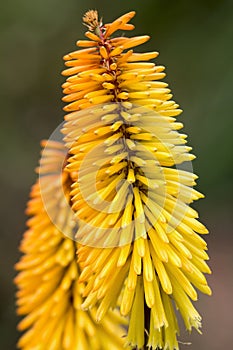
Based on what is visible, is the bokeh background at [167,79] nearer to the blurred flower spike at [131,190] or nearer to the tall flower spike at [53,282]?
the tall flower spike at [53,282]

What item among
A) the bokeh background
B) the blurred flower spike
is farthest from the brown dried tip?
the bokeh background

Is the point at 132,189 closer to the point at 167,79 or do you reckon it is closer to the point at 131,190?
the point at 131,190

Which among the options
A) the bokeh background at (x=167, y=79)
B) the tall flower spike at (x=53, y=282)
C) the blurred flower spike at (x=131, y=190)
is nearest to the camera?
the blurred flower spike at (x=131, y=190)

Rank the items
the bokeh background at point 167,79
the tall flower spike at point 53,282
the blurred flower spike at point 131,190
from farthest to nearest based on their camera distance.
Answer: the bokeh background at point 167,79 → the tall flower spike at point 53,282 → the blurred flower spike at point 131,190

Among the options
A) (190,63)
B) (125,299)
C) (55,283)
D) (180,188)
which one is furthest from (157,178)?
(190,63)

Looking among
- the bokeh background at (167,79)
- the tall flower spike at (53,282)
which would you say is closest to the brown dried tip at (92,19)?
the tall flower spike at (53,282)

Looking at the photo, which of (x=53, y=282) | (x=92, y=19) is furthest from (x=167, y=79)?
(x=92, y=19)

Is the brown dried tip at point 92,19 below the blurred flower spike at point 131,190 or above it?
above

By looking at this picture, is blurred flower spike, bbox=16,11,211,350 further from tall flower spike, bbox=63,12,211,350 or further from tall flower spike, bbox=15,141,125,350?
tall flower spike, bbox=15,141,125,350
